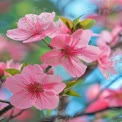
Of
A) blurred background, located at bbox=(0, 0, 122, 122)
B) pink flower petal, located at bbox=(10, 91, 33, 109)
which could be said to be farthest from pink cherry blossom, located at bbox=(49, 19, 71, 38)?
blurred background, located at bbox=(0, 0, 122, 122)

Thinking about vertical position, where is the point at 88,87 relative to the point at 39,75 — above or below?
below

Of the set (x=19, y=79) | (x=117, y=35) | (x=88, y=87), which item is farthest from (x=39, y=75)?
(x=88, y=87)

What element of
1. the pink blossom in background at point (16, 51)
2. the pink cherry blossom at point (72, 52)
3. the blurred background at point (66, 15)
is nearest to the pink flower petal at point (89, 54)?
the pink cherry blossom at point (72, 52)

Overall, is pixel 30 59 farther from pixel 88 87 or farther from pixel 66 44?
pixel 66 44

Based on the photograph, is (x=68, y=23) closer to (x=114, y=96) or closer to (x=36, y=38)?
(x=36, y=38)

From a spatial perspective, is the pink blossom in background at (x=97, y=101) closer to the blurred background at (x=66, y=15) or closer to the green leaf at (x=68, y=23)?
the blurred background at (x=66, y=15)

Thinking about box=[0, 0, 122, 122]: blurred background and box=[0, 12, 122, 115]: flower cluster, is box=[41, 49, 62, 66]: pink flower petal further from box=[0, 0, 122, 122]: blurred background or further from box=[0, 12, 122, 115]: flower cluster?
box=[0, 0, 122, 122]: blurred background

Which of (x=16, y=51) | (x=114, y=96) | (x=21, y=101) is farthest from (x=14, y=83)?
(x=16, y=51)

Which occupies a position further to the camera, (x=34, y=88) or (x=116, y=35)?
(x=116, y=35)
